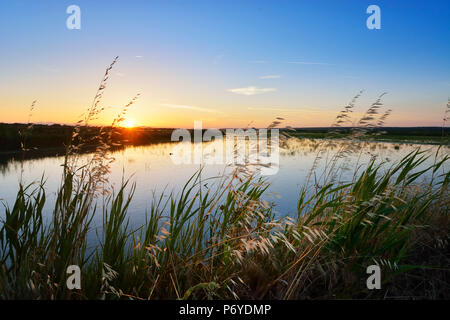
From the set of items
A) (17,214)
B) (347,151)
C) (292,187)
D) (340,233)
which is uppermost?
(347,151)

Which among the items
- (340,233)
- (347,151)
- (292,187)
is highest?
(347,151)

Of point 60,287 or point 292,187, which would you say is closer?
point 60,287

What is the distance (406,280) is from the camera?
345 centimetres
